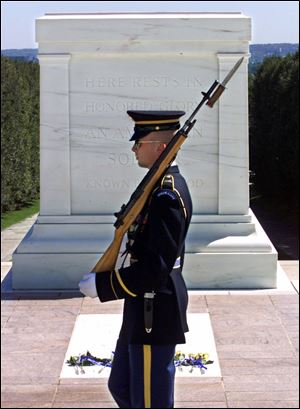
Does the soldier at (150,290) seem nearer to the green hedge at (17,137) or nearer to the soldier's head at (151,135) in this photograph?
the soldier's head at (151,135)

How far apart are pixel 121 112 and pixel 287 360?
2665 mm

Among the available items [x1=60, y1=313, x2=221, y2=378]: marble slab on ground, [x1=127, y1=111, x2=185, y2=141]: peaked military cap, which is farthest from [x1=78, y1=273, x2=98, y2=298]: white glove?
[x1=60, y1=313, x2=221, y2=378]: marble slab on ground

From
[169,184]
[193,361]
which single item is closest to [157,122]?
[169,184]

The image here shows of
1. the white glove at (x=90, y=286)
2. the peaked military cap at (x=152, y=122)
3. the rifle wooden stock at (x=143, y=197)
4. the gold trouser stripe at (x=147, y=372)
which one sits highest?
the peaked military cap at (x=152, y=122)

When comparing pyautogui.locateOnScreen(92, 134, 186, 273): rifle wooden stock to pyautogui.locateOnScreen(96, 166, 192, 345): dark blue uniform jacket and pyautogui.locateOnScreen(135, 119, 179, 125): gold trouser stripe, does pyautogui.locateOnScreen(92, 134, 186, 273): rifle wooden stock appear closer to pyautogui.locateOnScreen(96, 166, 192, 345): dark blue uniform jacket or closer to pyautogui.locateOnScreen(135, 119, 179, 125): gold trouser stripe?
pyautogui.locateOnScreen(96, 166, 192, 345): dark blue uniform jacket

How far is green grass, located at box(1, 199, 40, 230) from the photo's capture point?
11695 mm

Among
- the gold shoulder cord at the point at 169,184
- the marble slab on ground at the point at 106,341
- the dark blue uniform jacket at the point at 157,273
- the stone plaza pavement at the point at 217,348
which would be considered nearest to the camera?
the dark blue uniform jacket at the point at 157,273

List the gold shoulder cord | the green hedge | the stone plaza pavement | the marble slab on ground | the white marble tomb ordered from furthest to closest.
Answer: the green hedge < the white marble tomb < the marble slab on ground < the stone plaza pavement < the gold shoulder cord

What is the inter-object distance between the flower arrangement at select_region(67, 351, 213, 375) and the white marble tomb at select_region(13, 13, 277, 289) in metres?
Answer: 1.68

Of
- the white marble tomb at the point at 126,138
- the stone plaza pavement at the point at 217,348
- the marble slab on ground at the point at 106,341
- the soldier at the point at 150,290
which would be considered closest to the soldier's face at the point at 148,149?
the soldier at the point at 150,290

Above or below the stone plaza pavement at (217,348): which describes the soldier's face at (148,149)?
above

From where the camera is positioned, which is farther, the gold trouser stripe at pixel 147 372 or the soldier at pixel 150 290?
the gold trouser stripe at pixel 147 372

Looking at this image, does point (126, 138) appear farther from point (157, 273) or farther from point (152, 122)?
point (157, 273)

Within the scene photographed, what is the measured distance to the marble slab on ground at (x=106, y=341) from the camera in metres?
4.59
